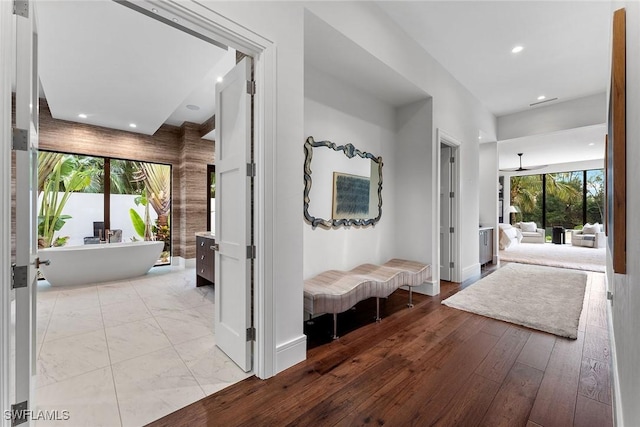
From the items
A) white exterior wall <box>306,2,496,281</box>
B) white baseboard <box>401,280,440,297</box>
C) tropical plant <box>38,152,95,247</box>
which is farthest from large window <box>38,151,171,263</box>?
white baseboard <box>401,280,440,297</box>

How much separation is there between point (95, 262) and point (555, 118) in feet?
28.7

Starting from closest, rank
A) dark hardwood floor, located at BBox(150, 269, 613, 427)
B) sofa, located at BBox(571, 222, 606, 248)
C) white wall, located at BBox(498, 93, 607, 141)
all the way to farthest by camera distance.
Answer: dark hardwood floor, located at BBox(150, 269, 613, 427) < white wall, located at BBox(498, 93, 607, 141) < sofa, located at BBox(571, 222, 606, 248)

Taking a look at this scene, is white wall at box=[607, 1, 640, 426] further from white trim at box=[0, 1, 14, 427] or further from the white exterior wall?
white trim at box=[0, 1, 14, 427]

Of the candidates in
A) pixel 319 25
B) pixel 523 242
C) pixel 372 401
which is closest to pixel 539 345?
pixel 372 401

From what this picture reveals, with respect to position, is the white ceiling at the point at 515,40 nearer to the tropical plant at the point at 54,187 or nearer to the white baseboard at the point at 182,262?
the white baseboard at the point at 182,262

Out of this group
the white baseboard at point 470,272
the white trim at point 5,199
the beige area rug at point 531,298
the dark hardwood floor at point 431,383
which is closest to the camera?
the white trim at point 5,199

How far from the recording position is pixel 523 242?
10039 mm

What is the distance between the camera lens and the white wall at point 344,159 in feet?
10.1

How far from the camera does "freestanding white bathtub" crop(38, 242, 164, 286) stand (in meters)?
4.17

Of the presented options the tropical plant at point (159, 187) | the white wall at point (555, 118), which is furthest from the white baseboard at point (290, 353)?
the white wall at point (555, 118)

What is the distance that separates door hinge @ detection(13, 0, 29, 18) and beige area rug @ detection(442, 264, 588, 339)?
4.14 meters

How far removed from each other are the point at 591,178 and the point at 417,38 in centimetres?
1109

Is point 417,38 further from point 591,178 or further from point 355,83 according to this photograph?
point 591,178

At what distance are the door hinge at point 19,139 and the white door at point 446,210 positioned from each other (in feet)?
15.5
